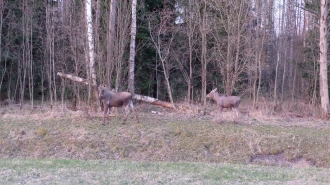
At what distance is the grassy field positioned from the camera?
11.3 meters

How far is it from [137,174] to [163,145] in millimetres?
5536

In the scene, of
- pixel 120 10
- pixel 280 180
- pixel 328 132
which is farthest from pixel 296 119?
pixel 280 180

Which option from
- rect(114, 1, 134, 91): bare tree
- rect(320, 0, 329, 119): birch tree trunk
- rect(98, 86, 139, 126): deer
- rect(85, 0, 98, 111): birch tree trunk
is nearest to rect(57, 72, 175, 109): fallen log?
rect(85, 0, 98, 111): birch tree trunk

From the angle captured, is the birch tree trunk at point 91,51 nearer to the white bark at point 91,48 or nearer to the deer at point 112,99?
the white bark at point 91,48

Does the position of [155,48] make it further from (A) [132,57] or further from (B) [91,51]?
(B) [91,51]

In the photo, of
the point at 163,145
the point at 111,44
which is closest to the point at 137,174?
the point at 163,145

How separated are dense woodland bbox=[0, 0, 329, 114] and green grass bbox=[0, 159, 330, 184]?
29.9ft

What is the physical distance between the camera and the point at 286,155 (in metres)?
14.7

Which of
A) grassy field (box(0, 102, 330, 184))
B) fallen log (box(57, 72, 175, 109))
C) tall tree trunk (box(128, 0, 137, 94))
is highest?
tall tree trunk (box(128, 0, 137, 94))

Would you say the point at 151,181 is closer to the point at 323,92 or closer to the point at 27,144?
the point at 27,144

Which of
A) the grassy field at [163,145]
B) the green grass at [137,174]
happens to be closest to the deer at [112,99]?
the grassy field at [163,145]

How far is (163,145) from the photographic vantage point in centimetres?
1498

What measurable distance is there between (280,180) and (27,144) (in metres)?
9.33

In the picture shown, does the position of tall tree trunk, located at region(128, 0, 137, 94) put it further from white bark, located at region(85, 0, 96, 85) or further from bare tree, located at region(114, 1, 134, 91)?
white bark, located at region(85, 0, 96, 85)
